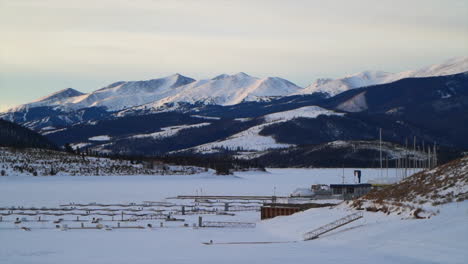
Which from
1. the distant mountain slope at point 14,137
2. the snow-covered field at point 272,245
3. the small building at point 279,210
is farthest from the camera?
the distant mountain slope at point 14,137

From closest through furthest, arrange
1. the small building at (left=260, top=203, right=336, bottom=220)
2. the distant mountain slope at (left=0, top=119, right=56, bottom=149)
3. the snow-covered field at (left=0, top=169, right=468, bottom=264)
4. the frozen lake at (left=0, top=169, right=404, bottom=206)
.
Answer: the snow-covered field at (left=0, top=169, right=468, bottom=264), the small building at (left=260, top=203, right=336, bottom=220), the frozen lake at (left=0, top=169, right=404, bottom=206), the distant mountain slope at (left=0, top=119, right=56, bottom=149)

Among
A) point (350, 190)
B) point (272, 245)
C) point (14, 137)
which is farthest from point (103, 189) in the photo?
point (14, 137)

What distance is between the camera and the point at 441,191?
47.4 m

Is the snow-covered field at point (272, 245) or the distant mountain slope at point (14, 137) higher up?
the distant mountain slope at point (14, 137)

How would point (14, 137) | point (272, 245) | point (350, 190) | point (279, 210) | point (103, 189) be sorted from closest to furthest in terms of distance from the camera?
point (272, 245) < point (279, 210) < point (350, 190) < point (103, 189) < point (14, 137)

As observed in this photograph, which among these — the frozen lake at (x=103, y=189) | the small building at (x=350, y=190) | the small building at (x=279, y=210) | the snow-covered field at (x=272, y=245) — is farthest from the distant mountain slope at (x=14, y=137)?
the snow-covered field at (x=272, y=245)

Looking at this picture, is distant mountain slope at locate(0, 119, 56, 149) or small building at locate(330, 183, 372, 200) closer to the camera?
small building at locate(330, 183, 372, 200)

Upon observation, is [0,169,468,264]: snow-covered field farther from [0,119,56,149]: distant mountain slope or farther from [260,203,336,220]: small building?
[0,119,56,149]: distant mountain slope

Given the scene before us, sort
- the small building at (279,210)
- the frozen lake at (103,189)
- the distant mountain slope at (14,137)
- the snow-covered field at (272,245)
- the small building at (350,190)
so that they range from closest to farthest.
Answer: the snow-covered field at (272,245)
the small building at (279,210)
the small building at (350,190)
the frozen lake at (103,189)
the distant mountain slope at (14,137)

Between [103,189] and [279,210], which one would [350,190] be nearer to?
[279,210]

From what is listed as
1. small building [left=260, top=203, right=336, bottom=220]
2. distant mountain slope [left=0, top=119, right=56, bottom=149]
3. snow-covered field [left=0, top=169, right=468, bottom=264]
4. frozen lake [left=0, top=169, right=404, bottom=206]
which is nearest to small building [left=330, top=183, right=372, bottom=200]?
small building [left=260, top=203, right=336, bottom=220]

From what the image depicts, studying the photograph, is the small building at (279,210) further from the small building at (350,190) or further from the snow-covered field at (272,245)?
the small building at (350,190)

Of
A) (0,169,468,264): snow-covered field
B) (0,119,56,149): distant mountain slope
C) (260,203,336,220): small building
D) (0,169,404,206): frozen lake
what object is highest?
(0,119,56,149): distant mountain slope

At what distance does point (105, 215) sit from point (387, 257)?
32832mm
